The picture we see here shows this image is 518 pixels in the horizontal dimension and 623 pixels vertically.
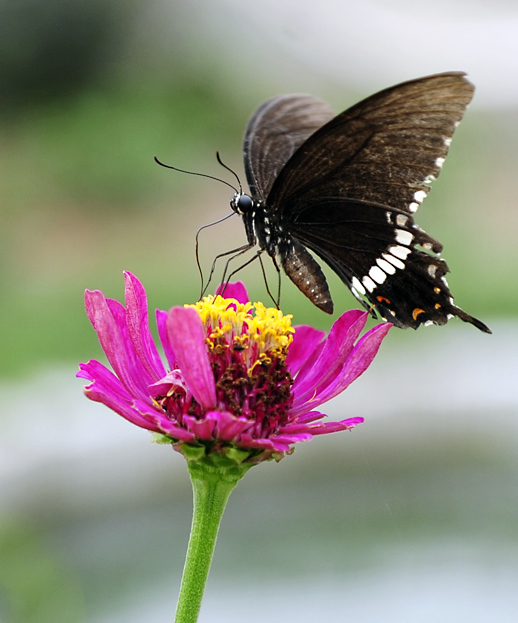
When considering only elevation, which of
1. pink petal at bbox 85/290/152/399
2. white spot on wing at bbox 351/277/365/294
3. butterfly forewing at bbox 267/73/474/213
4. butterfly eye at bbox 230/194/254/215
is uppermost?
butterfly forewing at bbox 267/73/474/213

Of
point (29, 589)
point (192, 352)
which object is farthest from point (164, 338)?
point (29, 589)

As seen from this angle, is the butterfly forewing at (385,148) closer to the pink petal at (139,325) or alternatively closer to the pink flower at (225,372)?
the pink flower at (225,372)

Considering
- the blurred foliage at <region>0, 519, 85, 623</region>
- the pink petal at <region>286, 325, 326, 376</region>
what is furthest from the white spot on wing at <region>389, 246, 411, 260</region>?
the blurred foliage at <region>0, 519, 85, 623</region>

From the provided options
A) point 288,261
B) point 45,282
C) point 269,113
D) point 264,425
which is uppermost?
point 45,282

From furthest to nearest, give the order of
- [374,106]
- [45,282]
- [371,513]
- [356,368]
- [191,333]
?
1. [45,282]
2. [371,513]
3. [374,106]
4. [356,368]
5. [191,333]

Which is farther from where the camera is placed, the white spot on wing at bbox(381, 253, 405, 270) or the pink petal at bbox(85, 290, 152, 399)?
the white spot on wing at bbox(381, 253, 405, 270)

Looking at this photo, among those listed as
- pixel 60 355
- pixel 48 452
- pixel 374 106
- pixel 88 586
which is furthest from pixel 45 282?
pixel 374 106

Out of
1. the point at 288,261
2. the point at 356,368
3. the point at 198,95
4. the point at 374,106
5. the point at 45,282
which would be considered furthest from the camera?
the point at 198,95

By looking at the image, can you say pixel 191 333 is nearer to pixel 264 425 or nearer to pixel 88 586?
pixel 264 425

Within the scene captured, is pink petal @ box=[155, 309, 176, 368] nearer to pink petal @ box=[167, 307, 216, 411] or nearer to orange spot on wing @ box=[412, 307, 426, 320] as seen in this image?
pink petal @ box=[167, 307, 216, 411]
